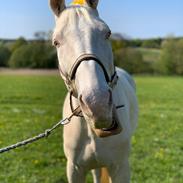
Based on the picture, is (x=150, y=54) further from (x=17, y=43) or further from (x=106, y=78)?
(x=106, y=78)

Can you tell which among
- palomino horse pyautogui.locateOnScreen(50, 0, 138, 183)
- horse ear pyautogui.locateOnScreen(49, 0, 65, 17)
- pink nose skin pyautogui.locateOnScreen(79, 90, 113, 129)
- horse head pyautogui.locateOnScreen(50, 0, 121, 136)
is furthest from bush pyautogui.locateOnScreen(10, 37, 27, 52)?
pink nose skin pyautogui.locateOnScreen(79, 90, 113, 129)

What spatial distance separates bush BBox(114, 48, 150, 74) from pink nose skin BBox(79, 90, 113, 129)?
4309cm

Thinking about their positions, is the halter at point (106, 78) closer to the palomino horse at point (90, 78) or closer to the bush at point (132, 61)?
the palomino horse at point (90, 78)

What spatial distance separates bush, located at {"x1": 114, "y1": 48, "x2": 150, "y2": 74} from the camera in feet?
153

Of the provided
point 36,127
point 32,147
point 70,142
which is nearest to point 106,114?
point 70,142

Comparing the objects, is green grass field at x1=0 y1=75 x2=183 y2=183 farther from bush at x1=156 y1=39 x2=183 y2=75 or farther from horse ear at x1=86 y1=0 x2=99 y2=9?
bush at x1=156 y1=39 x2=183 y2=75

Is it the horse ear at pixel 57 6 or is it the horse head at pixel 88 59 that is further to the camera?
the horse ear at pixel 57 6

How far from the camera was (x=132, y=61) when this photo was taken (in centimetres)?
4981

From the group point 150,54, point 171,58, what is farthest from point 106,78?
point 150,54

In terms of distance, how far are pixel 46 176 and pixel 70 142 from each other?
86.0 inches

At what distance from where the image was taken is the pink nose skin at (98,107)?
2121 millimetres

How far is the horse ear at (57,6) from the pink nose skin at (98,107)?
769 millimetres

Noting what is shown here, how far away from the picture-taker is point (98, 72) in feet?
7.33

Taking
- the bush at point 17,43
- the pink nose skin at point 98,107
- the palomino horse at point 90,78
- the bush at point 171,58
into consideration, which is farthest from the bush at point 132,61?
the pink nose skin at point 98,107
